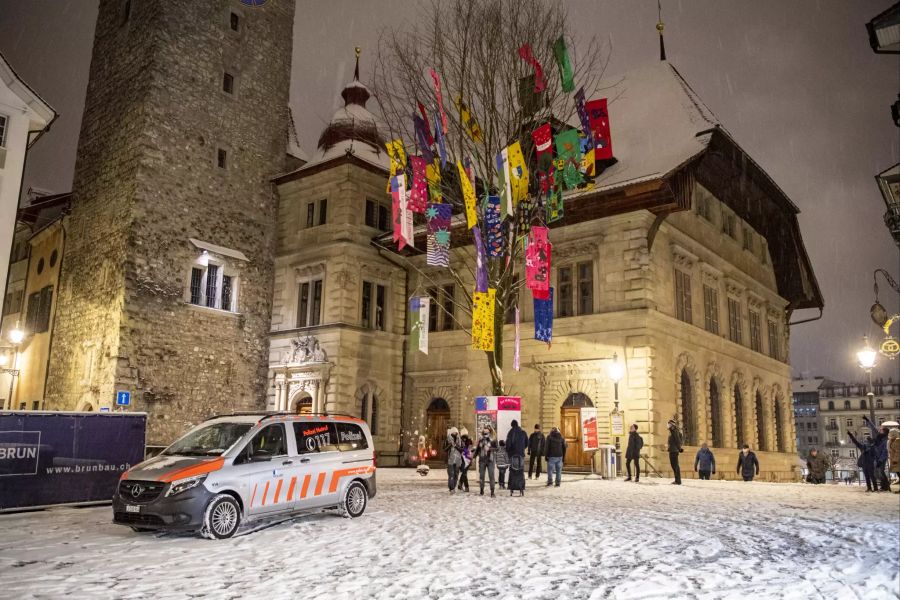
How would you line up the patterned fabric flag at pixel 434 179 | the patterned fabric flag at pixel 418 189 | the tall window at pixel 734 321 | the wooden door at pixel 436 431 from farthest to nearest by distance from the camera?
the tall window at pixel 734 321
the wooden door at pixel 436 431
the patterned fabric flag at pixel 434 179
the patterned fabric flag at pixel 418 189

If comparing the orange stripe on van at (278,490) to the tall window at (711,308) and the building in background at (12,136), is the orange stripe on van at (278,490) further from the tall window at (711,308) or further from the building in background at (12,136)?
the tall window at (711,308)

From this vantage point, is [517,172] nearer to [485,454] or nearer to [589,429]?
[485,454]

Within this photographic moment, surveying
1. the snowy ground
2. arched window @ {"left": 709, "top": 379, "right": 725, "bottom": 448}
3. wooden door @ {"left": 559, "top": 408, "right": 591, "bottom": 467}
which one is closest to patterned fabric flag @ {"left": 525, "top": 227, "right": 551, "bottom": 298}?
wooden door @ {"left": 559, "top": 408, "right": 591, "bottom": 467}

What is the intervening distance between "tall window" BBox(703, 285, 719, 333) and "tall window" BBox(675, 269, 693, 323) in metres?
1.63

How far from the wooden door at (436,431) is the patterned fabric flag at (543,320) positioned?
26.0ft

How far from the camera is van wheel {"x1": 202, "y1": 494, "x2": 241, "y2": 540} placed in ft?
31.4

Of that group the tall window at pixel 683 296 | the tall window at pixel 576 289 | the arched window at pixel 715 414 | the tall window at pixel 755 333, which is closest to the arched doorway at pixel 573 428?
the tall window at pixel 576 289

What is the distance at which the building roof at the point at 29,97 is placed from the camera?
20609mm

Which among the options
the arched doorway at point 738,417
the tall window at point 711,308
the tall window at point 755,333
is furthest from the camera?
the tall window at point 755,333

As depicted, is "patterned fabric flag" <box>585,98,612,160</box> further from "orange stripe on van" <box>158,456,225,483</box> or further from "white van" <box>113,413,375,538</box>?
"orange stripe on van" <box>158,456,225,483</box>

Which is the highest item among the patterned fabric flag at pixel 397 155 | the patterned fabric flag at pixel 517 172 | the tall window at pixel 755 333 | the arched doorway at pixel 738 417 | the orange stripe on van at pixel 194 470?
the patterned fabric flag at pixel 397 155

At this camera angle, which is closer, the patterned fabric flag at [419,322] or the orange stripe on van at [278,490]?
the orange stripe on van at [278,490]

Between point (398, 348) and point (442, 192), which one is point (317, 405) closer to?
point (398, 348)

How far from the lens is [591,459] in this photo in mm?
24266
